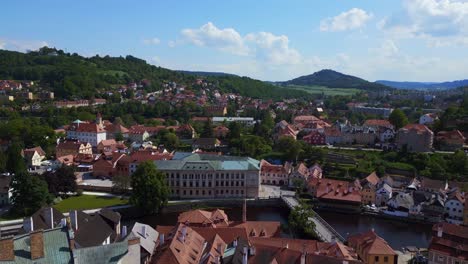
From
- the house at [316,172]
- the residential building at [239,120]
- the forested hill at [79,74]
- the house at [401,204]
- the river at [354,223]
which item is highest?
the forested hill at [79,74]

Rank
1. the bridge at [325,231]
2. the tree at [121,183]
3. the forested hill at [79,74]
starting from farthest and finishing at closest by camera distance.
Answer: the forested hill at [79,74] < the tree at [121,183] < the bridge at [325,231]

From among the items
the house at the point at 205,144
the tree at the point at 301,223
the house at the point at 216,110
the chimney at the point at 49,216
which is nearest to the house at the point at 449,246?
the tree at the point at 301,223

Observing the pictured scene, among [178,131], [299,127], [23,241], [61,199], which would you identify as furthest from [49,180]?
[299,127]

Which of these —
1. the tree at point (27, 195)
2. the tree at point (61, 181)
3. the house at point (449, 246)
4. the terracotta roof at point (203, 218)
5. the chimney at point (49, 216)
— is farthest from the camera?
the tree at point (61, 181)

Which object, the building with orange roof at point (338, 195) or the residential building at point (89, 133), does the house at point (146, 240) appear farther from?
the residential building at point (89, 133)

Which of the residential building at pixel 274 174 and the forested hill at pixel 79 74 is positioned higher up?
the forested hill at pixel 79 74

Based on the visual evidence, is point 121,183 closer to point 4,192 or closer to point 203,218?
point 4,192

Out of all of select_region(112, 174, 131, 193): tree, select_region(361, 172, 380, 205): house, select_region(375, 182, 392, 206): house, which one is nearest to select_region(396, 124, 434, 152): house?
select_region(375, 182, 392, 206): house
